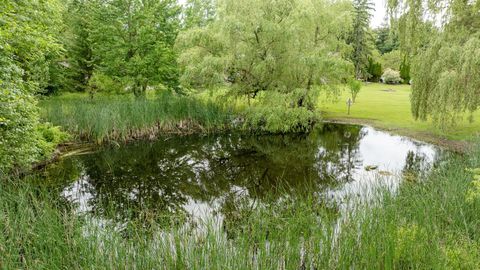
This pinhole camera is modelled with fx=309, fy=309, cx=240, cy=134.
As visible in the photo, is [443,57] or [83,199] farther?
[443,57]

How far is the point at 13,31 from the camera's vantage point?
468cm

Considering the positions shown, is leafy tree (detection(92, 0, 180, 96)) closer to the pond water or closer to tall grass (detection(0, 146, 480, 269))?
the pond water

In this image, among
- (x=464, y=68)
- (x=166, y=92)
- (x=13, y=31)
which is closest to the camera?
(x=13, y=31)

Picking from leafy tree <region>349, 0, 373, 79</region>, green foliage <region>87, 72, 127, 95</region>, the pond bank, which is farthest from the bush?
green foliage <region>87, 72, 127, 95</region>

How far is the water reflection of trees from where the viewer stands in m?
5.96

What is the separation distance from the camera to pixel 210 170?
7848mm

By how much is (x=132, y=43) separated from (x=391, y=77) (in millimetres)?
27779

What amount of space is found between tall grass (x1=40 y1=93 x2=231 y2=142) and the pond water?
0.64 m

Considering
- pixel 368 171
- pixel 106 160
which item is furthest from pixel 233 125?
pixel 368 171

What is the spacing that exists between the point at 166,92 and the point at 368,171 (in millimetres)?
9638

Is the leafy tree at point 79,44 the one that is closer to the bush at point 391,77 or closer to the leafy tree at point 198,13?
the leafy tree at point 198,13

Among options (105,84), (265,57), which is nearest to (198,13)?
(105,84)

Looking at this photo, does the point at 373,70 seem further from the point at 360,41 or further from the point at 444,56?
the point at 444,56

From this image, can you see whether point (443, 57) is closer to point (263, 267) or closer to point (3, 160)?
point (263, 267)
